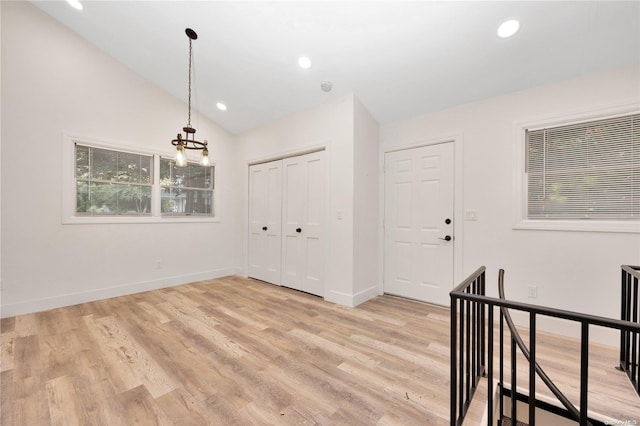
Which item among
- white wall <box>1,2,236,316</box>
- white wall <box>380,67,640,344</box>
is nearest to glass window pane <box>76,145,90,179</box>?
white wall <box>1,2,236,316</box>

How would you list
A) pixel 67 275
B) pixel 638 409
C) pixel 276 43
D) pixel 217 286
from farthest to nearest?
pixel 217 286 < pixel 67 275 < pixel 276 43 < pixel 638 409

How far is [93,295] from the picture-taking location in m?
3.59

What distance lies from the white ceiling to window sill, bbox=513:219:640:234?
143 centimetres

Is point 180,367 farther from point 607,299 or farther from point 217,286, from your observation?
point 607,299

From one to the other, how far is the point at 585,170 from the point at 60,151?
19.7 ft

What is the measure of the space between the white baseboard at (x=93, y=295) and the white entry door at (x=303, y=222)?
1.67m

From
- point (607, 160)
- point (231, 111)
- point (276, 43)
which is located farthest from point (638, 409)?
point (231, 111)

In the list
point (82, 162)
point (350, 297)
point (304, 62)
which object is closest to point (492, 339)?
point (350, 297)

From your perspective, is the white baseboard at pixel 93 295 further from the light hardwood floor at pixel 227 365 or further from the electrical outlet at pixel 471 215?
the electrical outlet at pixel 471 215

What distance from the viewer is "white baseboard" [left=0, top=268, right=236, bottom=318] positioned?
10.1 feet

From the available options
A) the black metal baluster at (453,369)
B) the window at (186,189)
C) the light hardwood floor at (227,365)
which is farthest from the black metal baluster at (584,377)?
the window at (186,189)

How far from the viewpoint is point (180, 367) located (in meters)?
2.06

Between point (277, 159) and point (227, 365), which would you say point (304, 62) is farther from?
point (227, 365)

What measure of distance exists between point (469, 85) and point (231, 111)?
351 centimetres
